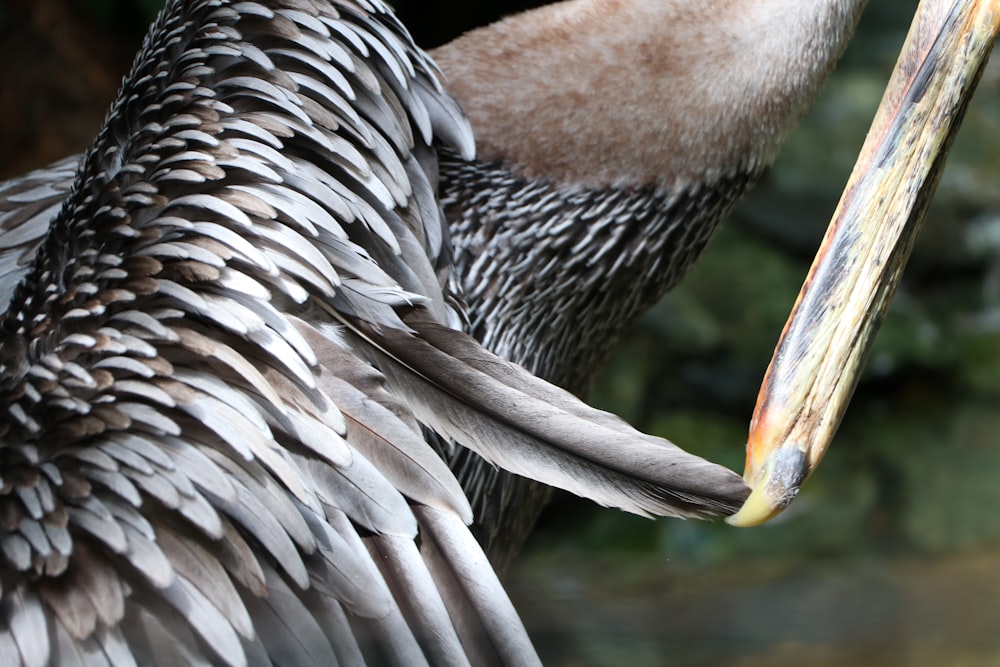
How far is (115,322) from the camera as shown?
1.14 metres

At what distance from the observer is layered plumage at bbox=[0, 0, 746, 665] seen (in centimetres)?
106

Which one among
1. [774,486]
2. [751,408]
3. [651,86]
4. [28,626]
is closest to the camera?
[28,626]

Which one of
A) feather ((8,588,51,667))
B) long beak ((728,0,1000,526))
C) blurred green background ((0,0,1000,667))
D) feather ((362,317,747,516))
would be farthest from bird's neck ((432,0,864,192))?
blurred green background ((0,0,1000,667))

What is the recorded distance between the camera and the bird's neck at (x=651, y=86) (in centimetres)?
152

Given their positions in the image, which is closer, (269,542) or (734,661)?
(269,542)

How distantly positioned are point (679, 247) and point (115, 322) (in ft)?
2.65

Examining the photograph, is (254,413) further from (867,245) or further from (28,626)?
(867,245)

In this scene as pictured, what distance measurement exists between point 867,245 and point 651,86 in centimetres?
34

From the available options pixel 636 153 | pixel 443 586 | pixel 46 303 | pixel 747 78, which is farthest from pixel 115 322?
pixel 747 78

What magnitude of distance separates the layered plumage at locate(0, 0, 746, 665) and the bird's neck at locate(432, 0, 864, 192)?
287 millimetres

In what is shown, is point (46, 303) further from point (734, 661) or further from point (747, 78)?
point (734, 661)

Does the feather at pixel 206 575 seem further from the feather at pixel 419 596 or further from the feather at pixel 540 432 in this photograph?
the feather at pixel 540 432

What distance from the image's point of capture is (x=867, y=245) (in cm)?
139

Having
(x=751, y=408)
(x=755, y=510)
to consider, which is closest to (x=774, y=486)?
(x=755, y=510)
